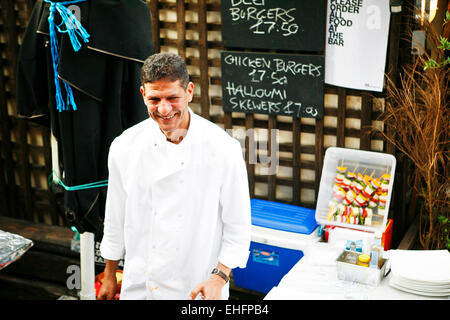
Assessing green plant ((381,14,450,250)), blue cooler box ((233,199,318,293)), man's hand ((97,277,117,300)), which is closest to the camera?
man's hand ((97,277,117,300))

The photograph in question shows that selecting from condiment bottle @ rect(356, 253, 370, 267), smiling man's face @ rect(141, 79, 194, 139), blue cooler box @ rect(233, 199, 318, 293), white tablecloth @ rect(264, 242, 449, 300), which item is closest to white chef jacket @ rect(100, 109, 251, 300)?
smiling man's face @ rect(141, 79, 194, 139)

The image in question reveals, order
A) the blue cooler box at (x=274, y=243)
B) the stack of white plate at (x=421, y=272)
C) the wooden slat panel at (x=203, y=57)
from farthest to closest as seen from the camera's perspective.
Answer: the wooden slat panel at (x=203, y=57), the blue cooler box at (x=274, y=243), the stack of white plate at (x=421, y=272)

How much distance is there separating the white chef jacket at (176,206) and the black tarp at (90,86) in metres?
0.67

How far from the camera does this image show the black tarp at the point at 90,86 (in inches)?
118

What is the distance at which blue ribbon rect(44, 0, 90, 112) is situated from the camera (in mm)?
2969

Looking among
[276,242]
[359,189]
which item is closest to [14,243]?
[276,242]

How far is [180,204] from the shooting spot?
2.42 meters

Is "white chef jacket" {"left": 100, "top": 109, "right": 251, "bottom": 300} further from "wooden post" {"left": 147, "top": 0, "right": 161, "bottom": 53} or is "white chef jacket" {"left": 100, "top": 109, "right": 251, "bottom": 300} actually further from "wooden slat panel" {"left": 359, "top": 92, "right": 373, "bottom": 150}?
"wooden post" {"left": 147, "top": 0, "right": 161, "bottom": 53}

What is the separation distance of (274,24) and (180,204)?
213cm

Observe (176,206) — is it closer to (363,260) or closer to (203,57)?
(363,260)

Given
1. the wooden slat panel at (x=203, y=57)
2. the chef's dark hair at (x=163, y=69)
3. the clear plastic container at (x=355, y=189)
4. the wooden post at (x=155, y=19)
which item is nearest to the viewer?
the chef's dark hair at (x=163, y=69)

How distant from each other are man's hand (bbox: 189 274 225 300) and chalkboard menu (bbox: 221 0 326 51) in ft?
7.20

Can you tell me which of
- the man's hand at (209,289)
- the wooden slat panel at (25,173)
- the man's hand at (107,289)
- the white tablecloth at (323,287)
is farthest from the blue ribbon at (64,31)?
the wooden slat panel at (25,173)

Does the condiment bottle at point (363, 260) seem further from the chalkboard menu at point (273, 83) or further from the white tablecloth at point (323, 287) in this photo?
the chalkboard menu at point (273, 83)
